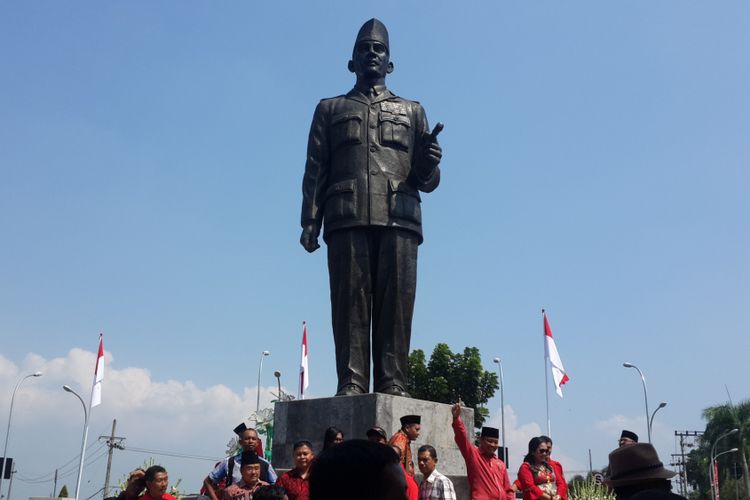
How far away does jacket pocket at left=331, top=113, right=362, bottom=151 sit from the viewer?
29.2ft

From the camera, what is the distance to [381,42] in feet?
30.5

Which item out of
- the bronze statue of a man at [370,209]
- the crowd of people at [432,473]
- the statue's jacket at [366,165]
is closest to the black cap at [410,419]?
the crowd of people at [432,473]

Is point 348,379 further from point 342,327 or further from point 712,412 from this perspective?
point 712,412

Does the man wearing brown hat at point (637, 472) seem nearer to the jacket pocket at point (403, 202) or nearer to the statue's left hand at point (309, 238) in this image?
the jacket pocket at point (403, 202)

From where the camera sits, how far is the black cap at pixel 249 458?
243 inches

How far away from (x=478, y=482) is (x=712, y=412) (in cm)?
4348

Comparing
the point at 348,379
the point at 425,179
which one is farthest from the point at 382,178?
the point at 348,379

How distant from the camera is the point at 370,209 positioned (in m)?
8.61

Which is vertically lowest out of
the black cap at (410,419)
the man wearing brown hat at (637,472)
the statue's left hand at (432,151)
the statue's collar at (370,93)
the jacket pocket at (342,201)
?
the man wearing brown hat at (637,472)

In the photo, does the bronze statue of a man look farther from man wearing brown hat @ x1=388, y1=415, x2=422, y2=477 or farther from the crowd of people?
the crowd of people

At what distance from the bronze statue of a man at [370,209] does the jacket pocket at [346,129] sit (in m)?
0.01

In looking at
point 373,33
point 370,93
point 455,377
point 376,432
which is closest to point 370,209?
point 370,93

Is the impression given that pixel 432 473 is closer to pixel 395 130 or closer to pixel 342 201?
pixel 342 201

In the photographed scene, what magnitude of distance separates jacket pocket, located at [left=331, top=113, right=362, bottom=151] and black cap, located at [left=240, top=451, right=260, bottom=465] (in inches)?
155
